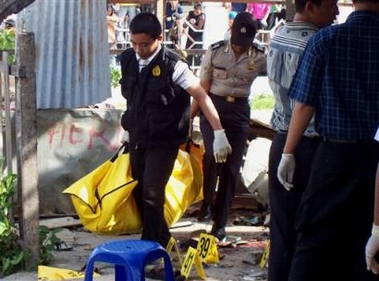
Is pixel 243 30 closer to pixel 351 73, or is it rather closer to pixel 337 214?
pixel 351 73

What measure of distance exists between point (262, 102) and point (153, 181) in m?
9.38

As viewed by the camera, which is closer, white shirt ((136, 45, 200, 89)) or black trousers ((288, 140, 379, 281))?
black trousers ((288, 140, 379, 281))

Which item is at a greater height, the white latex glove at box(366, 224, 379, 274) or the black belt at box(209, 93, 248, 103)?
the white latex glove at box(366, 224, 379, 274)

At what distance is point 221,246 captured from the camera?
7.42 m

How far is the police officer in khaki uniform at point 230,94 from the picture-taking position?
7.49 m

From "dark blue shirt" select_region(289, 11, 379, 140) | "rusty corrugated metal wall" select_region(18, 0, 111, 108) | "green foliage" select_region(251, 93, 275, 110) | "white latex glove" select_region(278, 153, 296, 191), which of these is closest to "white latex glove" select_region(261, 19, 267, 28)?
"green foliage" select_region(251, 93, 275, 110)

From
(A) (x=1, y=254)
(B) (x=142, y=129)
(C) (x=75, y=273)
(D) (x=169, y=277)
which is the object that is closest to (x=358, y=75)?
(D) (x=169, y=277)

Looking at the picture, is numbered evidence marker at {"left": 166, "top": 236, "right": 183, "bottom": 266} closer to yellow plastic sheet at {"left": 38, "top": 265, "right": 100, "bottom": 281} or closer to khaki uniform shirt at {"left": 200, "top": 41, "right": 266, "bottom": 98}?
yellow plastic sheet at {"left": 38, "top": 265, "right": 100, "bottom": 281}

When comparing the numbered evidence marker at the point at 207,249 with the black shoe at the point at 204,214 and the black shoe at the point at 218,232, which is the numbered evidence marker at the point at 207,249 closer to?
the black shoe at the point at 218,232

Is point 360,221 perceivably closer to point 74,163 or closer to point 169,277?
point 169,277

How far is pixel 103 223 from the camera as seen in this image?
6.29 m

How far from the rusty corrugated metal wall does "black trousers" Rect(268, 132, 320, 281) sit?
3554mm

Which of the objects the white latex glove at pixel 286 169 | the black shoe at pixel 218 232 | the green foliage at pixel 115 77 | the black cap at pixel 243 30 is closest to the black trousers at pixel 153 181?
the black shoe at pixel 218 232

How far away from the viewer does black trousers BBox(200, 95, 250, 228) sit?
7.49 m
